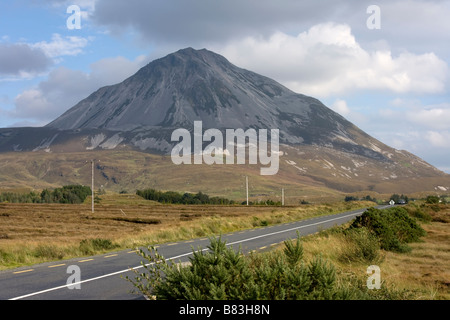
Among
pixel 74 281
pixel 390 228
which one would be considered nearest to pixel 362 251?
pixel 390 228

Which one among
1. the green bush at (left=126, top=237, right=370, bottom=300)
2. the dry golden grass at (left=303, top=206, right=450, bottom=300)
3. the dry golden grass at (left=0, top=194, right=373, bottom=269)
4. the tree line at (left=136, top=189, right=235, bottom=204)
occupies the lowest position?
the tree line at (left=136, top=189, right=235, bottom=204)

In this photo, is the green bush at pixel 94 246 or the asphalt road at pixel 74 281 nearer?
the asphalt road at pixel 74 281

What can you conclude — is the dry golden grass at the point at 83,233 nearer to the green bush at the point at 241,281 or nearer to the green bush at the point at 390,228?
the green bush at the point at 390,228

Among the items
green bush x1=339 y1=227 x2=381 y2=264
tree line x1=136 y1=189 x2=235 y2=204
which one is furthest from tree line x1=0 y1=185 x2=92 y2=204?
green bush x1=339 y1=227 x2=381 y2=264

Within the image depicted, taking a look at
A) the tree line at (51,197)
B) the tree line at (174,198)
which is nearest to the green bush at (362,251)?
the tree line at (51,197)

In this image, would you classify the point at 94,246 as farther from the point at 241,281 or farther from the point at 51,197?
the point at 51,197

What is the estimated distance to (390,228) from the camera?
24172 millimetres

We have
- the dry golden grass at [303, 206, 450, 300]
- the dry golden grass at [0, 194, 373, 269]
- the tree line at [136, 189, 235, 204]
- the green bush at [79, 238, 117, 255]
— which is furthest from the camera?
the tree line at [136, 189, 235, 204]

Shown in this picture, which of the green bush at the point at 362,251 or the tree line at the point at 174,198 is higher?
the green bush at the point at 362,251

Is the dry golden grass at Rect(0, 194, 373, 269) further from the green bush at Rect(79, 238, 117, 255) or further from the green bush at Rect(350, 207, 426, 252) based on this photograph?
the green bush at Rect(350, 207, 426, 252)

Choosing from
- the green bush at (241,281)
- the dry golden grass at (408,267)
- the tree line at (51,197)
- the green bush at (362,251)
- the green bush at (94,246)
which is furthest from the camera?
the tree line at (51,197)

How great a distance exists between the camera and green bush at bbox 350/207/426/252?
2241 cm

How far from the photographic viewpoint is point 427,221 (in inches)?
1588

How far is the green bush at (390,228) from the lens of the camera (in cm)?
2241
